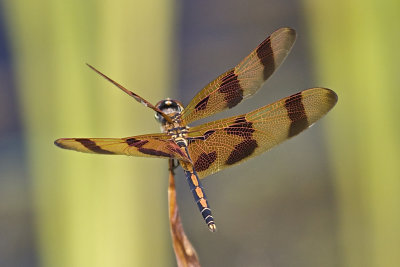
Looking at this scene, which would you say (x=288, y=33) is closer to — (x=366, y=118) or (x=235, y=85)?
(x=235, y=85)

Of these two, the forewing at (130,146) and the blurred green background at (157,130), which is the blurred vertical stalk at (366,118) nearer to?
the blurred green background at (157,130)

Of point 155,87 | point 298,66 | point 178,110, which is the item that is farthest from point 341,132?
point 178,110

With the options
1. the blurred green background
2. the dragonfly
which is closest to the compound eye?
the dragonfly

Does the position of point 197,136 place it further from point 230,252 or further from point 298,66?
point 298,66

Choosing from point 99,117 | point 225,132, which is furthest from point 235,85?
point 99,117

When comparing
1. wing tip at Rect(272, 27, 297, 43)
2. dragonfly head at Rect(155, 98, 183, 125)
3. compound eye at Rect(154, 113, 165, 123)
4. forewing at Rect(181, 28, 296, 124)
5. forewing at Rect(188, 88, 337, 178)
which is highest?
wing tip at Rect(272, 27, 297, 43)

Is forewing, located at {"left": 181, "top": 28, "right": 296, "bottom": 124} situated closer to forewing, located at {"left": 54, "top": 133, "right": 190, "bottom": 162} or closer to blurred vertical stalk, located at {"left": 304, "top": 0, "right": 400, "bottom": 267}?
forewing, located at {"left": 54, "top": 133, "right": 190, "bottom": 162}
